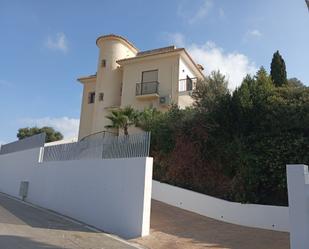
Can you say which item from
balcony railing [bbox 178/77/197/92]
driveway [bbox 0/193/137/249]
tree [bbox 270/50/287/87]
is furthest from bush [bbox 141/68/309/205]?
balcony railing [bbox 178/77/197/92]

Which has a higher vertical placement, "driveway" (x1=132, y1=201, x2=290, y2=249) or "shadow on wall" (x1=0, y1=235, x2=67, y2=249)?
"driveway" (x1=132, y1=201, x2=290, y2=249)

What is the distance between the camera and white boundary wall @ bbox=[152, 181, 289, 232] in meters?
11.8

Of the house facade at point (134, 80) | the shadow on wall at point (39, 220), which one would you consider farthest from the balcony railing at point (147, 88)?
the shadow on wall at point (39, 220)

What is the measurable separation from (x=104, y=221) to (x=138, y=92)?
14394mm

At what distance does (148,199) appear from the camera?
10812 millimetres

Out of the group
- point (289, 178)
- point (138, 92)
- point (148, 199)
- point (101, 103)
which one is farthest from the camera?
point (101, 103)

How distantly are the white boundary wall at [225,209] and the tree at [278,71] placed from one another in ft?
26.2

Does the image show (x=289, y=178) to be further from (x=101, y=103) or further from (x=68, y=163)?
(x=101, y=103)

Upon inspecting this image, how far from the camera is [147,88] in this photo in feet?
82.4

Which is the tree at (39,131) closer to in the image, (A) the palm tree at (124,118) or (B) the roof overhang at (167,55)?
(B) the roof overhang at (167,55)

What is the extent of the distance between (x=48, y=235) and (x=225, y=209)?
22.0 ft

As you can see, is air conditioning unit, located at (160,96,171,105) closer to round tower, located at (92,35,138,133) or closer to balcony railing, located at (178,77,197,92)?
balcony railing, located at (178,77,197,92)

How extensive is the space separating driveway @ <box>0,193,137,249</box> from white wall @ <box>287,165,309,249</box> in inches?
167

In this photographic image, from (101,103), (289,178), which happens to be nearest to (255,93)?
(289,178)
